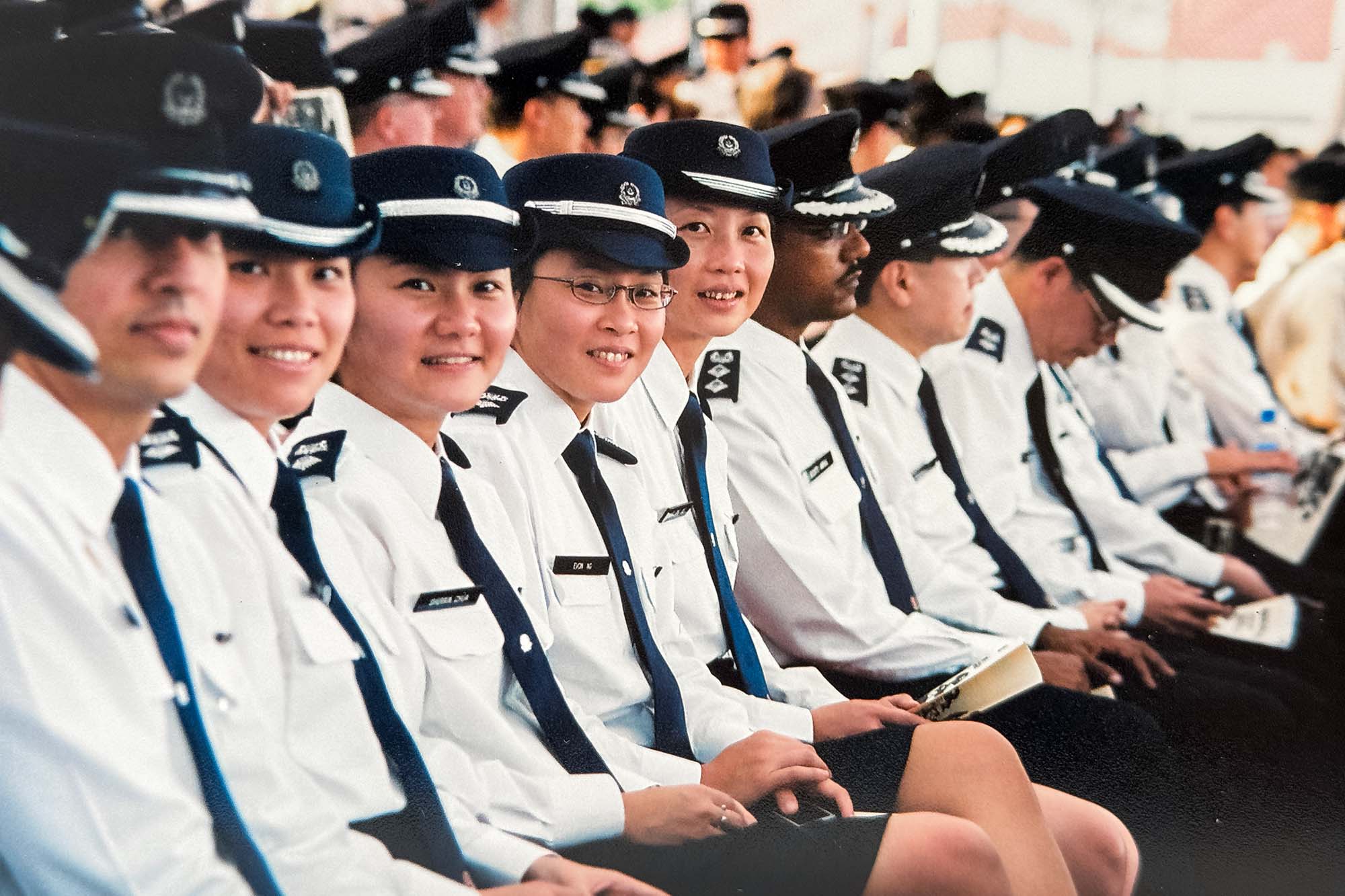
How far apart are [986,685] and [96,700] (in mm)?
1636

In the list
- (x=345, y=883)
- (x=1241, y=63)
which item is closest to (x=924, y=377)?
(x=1241, y=63)

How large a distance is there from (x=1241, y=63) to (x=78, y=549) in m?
3.25

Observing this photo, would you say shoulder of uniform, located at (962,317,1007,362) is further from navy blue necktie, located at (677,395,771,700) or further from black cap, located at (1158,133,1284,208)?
black cap, located at (1158,133,1284,208)

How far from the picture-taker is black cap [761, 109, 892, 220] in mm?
2693

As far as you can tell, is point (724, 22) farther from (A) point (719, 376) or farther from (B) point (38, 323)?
(B) point (38, 323)

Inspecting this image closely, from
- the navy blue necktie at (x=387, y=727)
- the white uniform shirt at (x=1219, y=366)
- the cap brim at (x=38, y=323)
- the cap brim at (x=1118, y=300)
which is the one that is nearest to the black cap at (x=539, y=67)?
the cap brim at (x=1118, y=300)

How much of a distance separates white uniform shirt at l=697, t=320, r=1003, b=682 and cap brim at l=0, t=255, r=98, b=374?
1471mm

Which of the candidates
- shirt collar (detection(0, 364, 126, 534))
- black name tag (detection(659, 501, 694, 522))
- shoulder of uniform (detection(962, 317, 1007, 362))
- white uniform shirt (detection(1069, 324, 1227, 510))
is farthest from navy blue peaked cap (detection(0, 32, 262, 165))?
white uniform shirt (detection(1069, 324, 1227, 510))

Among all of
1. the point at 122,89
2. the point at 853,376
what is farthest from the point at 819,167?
the point at 122,89

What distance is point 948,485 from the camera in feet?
10.2

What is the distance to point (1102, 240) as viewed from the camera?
3.59 m

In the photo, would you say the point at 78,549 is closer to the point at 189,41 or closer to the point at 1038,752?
the point at 189,41

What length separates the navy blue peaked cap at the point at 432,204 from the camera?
5.57ft

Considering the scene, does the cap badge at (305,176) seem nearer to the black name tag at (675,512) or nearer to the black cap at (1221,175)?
the black name tag at (675,512)
